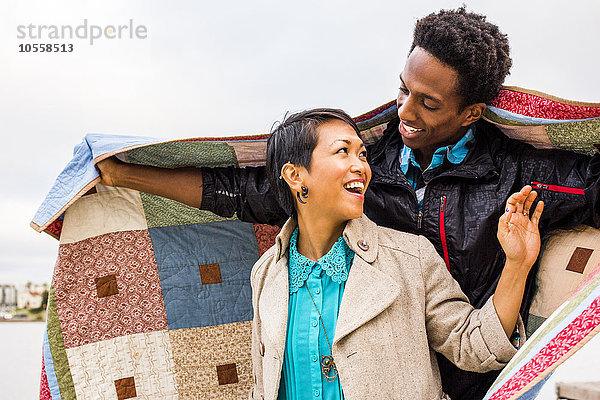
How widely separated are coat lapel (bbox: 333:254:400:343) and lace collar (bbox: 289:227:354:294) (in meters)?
0.04

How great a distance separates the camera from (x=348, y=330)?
1528mm

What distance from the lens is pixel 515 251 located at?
60.7 inches

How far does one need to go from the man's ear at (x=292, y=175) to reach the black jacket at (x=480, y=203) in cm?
31

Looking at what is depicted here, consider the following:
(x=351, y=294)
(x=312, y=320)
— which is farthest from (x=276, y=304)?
(x=351, y=294)

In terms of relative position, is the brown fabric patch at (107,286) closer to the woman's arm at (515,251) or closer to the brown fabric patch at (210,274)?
the brown fabric patch at (210,274)

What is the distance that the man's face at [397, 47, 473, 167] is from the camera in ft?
5.79

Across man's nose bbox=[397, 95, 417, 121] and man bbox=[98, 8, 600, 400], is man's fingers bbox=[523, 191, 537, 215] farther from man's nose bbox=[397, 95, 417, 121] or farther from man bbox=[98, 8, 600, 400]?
man's nose bbox=[397, 95, 417, 121]

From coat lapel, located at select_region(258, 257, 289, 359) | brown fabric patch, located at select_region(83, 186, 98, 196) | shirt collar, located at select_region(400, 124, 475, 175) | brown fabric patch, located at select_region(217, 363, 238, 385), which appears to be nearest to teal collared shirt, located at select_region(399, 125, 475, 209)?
shirt collar, located at select_region(400, 124, 475, 175)

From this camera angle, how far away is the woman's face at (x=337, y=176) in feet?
5.32

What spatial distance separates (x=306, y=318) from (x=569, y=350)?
0.64 meters

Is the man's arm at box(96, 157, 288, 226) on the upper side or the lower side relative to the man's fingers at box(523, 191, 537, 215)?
upper

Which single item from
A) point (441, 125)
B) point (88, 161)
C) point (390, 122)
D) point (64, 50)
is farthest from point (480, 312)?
point (64, 50)

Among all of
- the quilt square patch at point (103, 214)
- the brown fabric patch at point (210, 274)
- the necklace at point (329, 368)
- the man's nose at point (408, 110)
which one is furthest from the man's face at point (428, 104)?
the quilt square patch at point (103, 214)

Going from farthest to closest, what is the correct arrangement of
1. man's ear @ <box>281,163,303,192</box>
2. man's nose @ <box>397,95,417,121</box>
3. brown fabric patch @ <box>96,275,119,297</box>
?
brown fabric patch @ <box>96,275,119,297</box> < man's nose @ <box>397,95,417,121</box> < man's ear @ <box>281,163,303,192</box>
